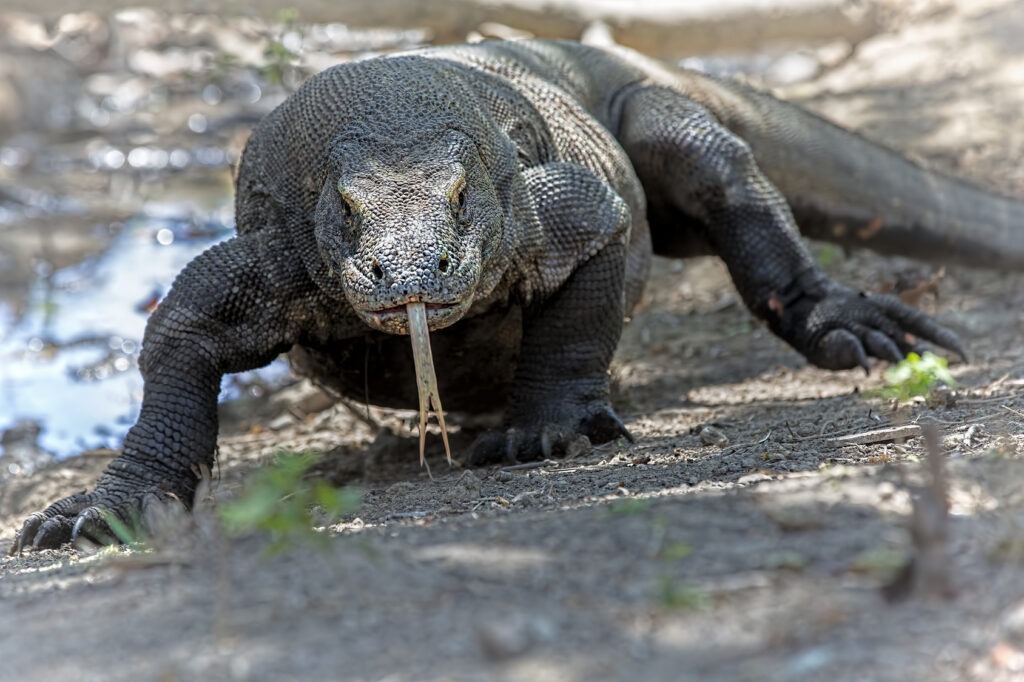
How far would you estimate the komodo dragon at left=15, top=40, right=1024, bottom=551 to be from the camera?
14.4 ft

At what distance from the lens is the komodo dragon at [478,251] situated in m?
A: 4.40

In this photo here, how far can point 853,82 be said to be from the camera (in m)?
11.3

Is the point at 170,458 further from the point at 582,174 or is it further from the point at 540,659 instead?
the point at 540,659

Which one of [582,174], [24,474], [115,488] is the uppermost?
[582,174]

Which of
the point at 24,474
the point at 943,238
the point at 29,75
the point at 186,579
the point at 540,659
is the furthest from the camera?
the point at 29,75

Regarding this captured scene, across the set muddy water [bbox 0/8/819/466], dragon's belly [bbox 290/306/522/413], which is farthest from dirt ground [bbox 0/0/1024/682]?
muddy water [bbox 0/8/819/466]

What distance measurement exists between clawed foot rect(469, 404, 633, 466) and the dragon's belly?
1.42 feet

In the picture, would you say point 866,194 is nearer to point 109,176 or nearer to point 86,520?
point 86,520

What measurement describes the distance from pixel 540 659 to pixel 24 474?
488 centimetres

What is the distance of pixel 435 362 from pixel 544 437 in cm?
67

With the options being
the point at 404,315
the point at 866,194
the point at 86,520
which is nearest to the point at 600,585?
the point at 404,315

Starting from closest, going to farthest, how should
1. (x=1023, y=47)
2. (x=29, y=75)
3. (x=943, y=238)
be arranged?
1. (x=943, y=238)
2. (x=1023, y=47)
3. (x=29, y=75)

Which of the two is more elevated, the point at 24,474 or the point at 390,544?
the point at 390,544

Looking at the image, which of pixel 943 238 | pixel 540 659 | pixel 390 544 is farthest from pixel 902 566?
pixel 943 238
